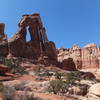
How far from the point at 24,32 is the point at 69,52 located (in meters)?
43.8

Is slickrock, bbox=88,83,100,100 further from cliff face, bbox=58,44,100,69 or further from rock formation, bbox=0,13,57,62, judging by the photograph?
cliff face, bbox=58,44,100,69

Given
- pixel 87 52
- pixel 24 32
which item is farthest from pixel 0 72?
pixel 87 52

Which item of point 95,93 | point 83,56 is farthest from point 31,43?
point 83,56

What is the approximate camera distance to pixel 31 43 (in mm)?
40531

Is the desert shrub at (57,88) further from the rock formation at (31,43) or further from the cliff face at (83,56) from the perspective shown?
the cliff face at (83,56)

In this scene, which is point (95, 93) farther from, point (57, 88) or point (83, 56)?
point (83, 56)

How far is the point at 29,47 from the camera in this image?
39.6 metres

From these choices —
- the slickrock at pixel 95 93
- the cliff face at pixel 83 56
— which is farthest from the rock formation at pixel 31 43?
the slickrock at pixel 95 93

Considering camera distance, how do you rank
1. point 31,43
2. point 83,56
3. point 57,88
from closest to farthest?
point 57,88 → point 31,43 → point 83,56

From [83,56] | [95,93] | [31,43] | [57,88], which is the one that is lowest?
[57,88]

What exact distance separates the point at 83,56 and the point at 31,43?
42206 millimetres

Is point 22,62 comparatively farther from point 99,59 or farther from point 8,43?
point 99,59

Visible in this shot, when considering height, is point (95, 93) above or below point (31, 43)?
below

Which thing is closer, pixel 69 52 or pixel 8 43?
pixel 8 43
